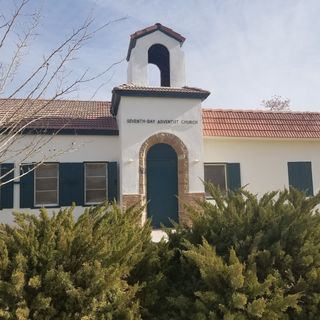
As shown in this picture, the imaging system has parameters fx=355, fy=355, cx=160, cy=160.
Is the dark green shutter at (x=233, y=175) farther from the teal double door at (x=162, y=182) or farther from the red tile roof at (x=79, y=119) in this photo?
the red tile roof at (x=79, y=119)

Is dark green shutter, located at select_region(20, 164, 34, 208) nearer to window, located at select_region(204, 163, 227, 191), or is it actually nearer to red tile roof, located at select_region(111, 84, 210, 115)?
red tile roof, located at select_region(111, 84, 210, 115)

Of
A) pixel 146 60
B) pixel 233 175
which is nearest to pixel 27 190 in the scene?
pixel 146 60

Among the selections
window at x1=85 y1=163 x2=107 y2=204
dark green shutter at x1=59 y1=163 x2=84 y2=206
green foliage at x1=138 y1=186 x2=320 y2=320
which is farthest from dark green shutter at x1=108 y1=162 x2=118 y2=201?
green foliage at x1=138 y1=186 x2=320 y2=320

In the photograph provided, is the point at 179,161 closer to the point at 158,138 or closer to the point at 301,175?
the point at 158,138

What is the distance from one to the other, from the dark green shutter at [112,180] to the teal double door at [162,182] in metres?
1.28

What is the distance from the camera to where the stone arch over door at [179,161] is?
12516 mm

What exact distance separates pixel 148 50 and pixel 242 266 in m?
11.8

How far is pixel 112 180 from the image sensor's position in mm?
13234

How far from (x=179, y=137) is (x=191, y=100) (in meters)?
1.45

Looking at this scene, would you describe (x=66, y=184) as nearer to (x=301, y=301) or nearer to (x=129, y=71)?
(x=129, y=71)

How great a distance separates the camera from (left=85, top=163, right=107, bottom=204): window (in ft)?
43.8

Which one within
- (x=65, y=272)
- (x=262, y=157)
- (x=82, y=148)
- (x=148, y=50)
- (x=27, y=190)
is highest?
(x=148, y=50)

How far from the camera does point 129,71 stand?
45.3ft

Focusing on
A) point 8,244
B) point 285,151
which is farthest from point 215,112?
point 8,244
